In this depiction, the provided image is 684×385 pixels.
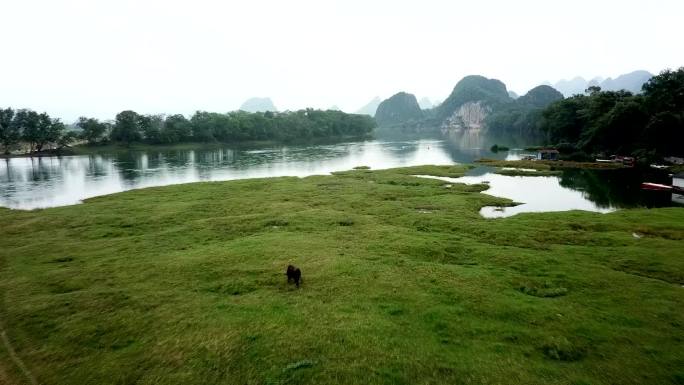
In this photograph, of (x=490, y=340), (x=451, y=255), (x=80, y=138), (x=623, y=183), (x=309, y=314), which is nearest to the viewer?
(x=490, y=340)

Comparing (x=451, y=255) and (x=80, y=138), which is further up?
(x=80, y=138)

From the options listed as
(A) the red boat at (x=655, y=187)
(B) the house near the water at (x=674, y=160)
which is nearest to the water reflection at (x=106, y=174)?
(A) the red boat at (x=655, y=187)

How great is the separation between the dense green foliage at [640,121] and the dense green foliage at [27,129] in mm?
154006

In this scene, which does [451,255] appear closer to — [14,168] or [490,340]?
[490,340]

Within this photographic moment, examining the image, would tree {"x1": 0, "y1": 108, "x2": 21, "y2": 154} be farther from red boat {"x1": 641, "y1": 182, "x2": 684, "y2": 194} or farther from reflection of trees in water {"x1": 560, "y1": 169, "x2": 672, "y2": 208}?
red boat {"x1": 641, "y1": 182, "x2": 684, "y2": 194}

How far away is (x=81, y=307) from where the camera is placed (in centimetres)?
1616

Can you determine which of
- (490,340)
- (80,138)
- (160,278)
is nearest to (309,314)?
(490,340)

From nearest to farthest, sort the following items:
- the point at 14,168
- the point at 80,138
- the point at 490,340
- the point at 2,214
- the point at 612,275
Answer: the point at 490,340 → the point at 612,275 → the point at 2,214 → the point at 14,168 → the point at 80,138

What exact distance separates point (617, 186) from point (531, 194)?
14557 millimetres

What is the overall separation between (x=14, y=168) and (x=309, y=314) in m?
106

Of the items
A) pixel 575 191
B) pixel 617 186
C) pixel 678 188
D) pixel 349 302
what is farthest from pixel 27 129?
pixel 678 188

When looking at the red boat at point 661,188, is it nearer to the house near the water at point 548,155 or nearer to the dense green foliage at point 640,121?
the dense green foliage at point 640,121

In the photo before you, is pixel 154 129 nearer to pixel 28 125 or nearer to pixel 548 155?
pixel 28 125

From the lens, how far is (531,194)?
48.0 meters
